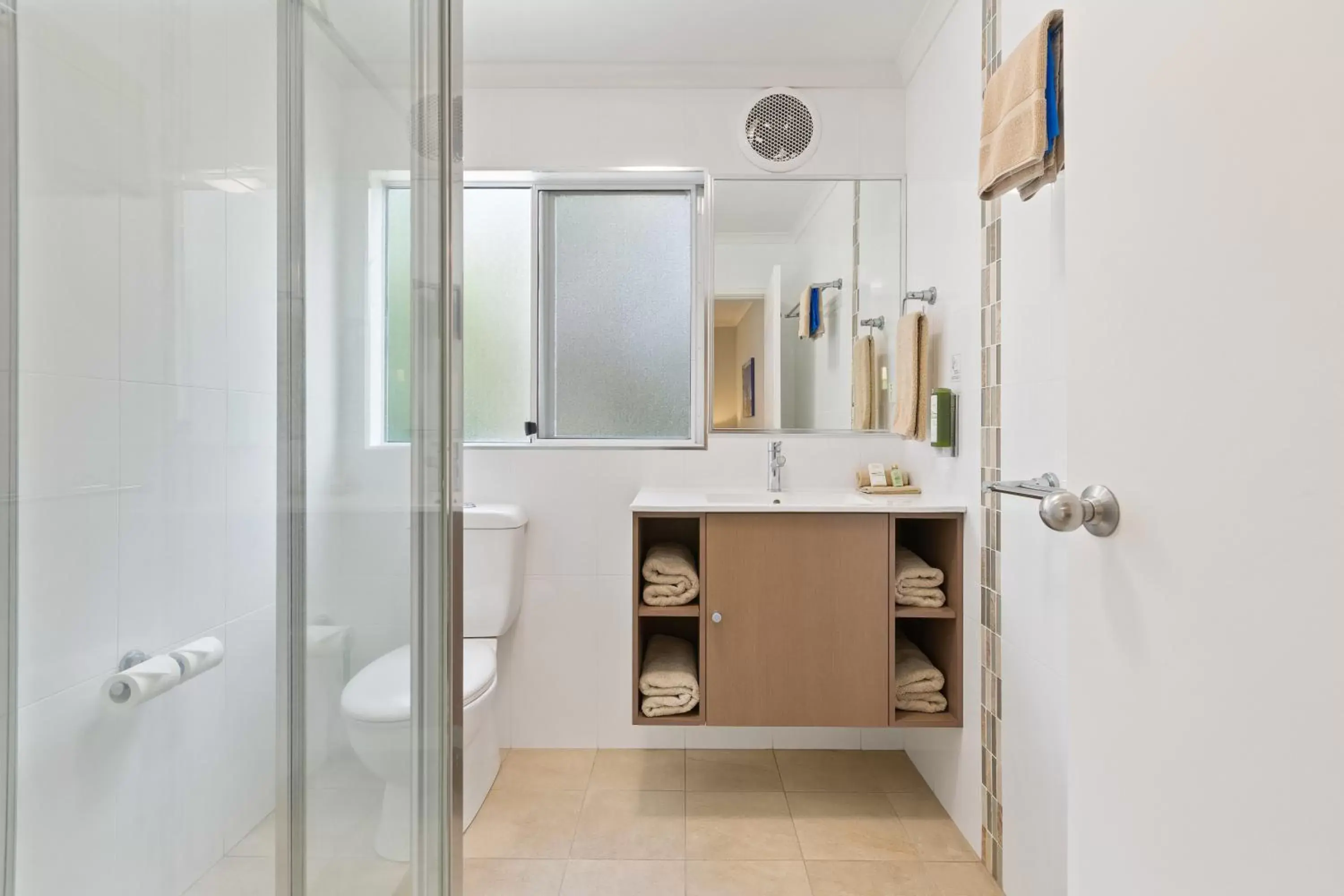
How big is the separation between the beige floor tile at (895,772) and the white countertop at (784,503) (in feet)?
2.86

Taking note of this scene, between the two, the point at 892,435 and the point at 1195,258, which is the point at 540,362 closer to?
the point at 892,435

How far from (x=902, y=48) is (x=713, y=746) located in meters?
2.38

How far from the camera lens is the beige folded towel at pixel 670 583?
1865 mm

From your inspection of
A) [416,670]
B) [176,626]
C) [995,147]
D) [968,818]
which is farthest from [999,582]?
[176,626]

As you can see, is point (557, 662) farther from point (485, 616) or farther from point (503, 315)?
point (503, 315)

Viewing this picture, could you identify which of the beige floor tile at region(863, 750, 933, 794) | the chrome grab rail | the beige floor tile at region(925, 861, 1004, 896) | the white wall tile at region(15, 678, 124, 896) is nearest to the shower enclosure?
the white wall tile at region(15, 678, 124, 896)

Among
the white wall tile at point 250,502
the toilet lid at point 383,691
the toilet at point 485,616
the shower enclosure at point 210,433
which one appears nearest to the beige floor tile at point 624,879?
the toilet at point 485,616

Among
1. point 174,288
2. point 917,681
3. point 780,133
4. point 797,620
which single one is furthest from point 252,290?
point 780,133

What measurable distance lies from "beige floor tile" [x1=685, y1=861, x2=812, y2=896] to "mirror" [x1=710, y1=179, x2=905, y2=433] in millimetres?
1284

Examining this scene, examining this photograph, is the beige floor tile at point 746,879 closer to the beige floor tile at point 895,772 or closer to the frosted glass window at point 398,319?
the beige floor tile at point 895,772

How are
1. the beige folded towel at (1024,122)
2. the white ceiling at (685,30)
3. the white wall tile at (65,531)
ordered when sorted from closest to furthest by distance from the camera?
the white wall tile at (65,531), the beige folded towel at (1024,122), the white ceiling at (685,30)

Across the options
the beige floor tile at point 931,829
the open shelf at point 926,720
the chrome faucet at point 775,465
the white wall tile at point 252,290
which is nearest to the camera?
the white wall tile at point 252,290

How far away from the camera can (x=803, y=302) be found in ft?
7.72

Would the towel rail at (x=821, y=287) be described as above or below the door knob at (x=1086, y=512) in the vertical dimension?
above
